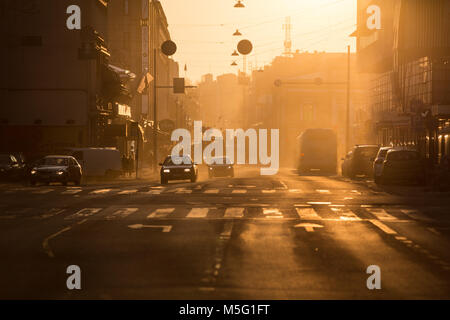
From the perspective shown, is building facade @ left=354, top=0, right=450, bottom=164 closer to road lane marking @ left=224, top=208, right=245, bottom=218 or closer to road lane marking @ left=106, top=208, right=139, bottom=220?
road lane marking @ left=224, top=208, right=245, bottom=218

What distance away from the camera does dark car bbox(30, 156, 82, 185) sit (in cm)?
3934

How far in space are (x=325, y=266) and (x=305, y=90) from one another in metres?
109

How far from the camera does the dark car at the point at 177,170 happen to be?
43.5 meters

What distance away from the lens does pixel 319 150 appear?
61969 mm

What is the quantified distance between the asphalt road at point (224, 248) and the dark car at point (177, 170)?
52.5ft

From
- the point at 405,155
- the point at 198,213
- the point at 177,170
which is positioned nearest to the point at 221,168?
the point at 177,170

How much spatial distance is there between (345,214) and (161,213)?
4861 mm

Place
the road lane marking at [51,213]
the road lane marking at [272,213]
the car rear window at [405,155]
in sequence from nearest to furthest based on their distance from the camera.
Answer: the road lane marking at [272,213]
the road lane marking at [51,213]
the car rear window at [405,155]

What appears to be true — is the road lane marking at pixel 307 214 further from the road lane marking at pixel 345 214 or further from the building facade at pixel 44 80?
the building facade at pixel 44 80

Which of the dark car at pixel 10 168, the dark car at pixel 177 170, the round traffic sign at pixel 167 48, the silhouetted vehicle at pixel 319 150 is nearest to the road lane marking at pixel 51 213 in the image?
the dark car at pixel 177 170

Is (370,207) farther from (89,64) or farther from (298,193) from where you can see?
(89,64)
